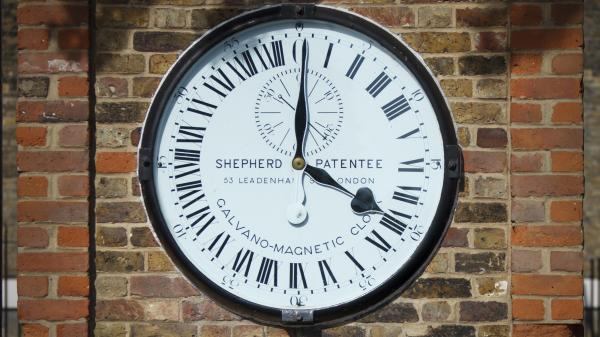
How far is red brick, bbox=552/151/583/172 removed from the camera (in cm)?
347

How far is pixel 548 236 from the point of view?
3461mm

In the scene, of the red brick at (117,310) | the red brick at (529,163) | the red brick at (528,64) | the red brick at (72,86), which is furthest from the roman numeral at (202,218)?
the red brick at (528,64)

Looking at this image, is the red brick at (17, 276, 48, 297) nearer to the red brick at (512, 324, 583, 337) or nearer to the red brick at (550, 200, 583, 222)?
the red brick at (512, 324, 583, 337)

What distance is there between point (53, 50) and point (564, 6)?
1.96 m

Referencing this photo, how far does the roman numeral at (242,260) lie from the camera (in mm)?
3523

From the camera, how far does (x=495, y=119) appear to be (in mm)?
3523

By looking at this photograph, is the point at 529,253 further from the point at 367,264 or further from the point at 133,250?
the point at 133,250

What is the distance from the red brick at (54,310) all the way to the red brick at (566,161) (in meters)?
1.85

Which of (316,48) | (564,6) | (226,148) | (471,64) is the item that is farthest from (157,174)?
(564,6)

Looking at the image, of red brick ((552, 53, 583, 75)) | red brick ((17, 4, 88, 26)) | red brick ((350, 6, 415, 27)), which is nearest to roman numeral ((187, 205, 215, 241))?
red brick ((17, 4, 88, 26))

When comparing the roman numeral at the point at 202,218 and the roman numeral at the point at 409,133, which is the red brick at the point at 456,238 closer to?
the roman numeral at the point at 409,133

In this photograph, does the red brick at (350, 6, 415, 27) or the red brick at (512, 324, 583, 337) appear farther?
the red brick at (350, 6, 415, 27)

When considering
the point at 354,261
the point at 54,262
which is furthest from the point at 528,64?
the point at 54,262

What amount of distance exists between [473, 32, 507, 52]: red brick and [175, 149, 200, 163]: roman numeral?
3.78ft
